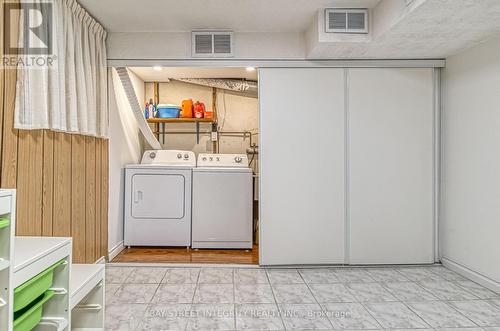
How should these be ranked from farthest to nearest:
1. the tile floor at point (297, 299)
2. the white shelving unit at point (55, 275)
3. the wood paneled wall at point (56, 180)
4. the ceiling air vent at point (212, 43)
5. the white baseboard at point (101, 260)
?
the ceiling air vent at point (212, 43) → the white baseboard at point (101, 260) → the tile floor at point (297, 299) → the wood paneled wall at point (56, 180) → the white shelving unit at point (55, 275)

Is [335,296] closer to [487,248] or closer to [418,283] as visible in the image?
[418,283]

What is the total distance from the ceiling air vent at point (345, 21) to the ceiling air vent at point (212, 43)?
987 mm

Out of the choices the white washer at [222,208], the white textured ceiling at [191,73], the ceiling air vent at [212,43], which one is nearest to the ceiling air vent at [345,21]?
the ceiling air vent at [212,43]

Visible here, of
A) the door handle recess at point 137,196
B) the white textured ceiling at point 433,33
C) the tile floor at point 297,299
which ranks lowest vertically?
the tile floor at point 297,299

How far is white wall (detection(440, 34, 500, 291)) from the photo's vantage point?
2.69 meters

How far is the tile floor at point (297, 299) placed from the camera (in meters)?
2.14

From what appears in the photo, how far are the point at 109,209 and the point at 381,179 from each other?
286 centimetres

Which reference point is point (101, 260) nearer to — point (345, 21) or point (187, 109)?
point (187, 109)

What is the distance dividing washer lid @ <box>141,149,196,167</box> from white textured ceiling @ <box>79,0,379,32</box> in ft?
5.25

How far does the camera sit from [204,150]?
4789 millimetres

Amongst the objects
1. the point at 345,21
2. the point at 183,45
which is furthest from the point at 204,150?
the point at 345,21

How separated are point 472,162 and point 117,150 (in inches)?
142

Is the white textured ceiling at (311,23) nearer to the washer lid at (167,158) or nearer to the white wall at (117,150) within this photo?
the white wall at (117,150)

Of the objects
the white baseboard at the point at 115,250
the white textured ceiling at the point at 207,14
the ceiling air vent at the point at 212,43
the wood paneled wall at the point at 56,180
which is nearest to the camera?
the wood paneled wall at the point at 56,180
